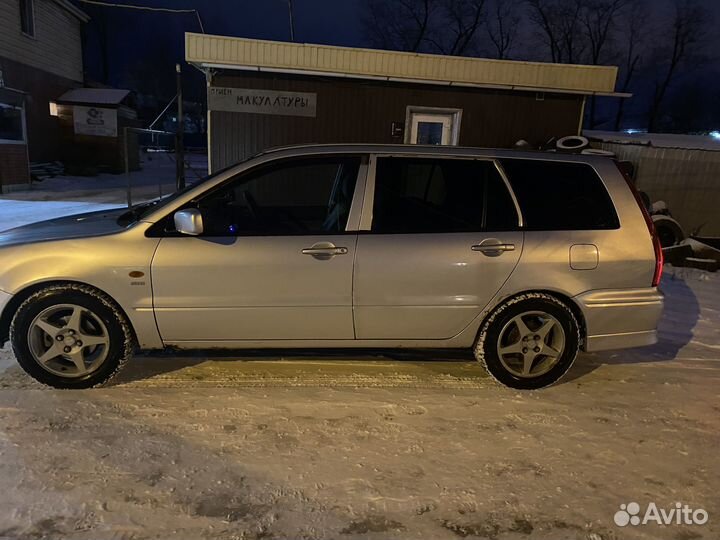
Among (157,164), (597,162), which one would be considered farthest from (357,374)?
(157,164)

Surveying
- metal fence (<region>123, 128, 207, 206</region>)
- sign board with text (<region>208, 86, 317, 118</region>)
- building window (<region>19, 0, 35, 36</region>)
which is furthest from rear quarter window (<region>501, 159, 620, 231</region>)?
building window (<region>19, 0, 35, 36</region>)

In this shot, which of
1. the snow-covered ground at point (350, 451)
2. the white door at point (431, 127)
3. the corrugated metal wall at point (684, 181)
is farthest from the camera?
the white door at point (431, 127)

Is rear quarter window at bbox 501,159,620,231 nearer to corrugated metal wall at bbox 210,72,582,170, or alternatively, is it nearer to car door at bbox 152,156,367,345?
car door at bbox 152,156,367,345

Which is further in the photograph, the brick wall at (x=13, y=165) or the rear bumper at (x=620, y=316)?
the brick wall at (x=13, y=165)

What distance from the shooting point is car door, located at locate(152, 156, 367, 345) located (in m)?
3.52

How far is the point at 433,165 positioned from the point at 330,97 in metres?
6.98

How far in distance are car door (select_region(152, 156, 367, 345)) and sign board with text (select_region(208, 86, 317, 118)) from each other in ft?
22.3

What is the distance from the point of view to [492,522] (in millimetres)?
2488

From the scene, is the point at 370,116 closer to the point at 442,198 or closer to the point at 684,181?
the point at 684,181

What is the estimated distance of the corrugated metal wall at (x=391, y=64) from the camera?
9.38 m

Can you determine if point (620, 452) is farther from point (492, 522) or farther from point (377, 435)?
point (377, 435)

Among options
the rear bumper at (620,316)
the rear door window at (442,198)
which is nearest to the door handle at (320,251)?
the rear door window at (442,198)

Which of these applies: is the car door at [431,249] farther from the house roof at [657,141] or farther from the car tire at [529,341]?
the house roof at [657,141]

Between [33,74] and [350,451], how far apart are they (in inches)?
868
